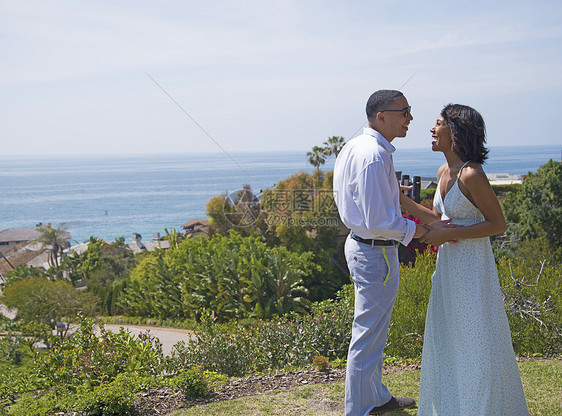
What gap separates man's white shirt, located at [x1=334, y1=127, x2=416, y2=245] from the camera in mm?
3117

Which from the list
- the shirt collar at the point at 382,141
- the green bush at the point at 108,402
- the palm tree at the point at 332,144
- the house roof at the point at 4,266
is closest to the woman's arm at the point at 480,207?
the shirt collar at the point at 382,141

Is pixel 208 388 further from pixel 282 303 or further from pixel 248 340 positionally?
pixel 282 303

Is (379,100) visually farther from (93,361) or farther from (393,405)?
(93,361)

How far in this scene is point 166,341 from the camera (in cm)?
1730

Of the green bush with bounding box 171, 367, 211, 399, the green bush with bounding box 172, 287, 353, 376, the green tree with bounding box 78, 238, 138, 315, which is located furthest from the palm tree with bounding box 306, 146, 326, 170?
the green bush with bounding box 171, 367, 211, 399

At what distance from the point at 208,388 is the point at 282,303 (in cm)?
1489

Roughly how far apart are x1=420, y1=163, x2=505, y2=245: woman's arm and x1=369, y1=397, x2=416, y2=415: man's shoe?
135 cm

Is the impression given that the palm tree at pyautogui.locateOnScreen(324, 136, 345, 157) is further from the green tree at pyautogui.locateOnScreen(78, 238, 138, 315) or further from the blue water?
the blue water

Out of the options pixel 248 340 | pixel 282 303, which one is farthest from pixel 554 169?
pixel 248 340

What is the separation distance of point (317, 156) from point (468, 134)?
1311 inches

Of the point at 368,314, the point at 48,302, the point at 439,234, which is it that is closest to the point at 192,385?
the point at 368,314

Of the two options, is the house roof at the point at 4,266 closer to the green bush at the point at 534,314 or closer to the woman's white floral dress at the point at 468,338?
the green bush at the point at 534,314

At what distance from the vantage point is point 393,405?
3.68 metres

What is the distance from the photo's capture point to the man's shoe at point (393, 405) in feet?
11.9
